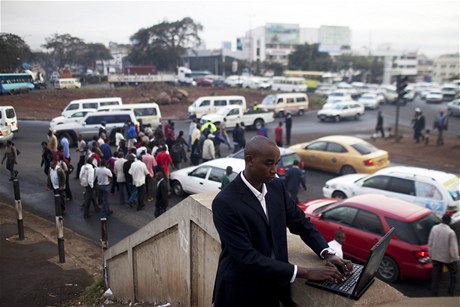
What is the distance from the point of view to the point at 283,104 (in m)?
32.1

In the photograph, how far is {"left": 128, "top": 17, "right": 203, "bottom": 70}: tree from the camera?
39.2m

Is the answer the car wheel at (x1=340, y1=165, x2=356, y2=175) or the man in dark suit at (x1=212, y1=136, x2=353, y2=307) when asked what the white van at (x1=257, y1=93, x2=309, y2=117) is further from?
the man in dark suit at (x1=212, y1=136, x2=353, y2=307)

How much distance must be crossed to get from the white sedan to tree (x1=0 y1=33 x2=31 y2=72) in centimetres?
638

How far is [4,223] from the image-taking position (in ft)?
34.4

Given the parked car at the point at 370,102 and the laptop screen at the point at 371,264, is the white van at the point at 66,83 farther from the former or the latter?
the parked car at the point at 370,102

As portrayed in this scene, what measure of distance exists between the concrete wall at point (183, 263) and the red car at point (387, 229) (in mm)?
4030

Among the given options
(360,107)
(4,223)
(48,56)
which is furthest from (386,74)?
(4,223)

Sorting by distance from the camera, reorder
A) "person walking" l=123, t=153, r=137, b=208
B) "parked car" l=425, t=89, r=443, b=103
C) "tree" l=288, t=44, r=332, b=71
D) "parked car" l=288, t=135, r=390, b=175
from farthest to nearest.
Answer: "tree" l=288, t=44, r=332, b=71, "parked car" l=425, t=89, r=443, b=103, "parked car" l=288, t=135, r=390, b=175, "person walking" l=123, t=153, r=137, b=208

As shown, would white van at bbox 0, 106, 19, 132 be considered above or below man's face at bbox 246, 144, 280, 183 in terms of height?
below

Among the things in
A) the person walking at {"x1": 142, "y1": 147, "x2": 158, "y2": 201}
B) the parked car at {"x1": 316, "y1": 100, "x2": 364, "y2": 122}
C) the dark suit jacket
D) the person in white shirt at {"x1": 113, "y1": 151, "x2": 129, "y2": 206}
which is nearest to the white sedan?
the person walking at {"x1": 142, "y1": 147, "x2": 158, "y2": 201}

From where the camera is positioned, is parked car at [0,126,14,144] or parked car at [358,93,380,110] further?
parked car at [358,93,380,110]

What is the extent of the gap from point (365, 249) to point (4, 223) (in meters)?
8.80

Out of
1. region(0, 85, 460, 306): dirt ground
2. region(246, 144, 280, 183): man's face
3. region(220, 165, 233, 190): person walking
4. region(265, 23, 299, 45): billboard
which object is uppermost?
region(265, 23, 299, 45): billboard

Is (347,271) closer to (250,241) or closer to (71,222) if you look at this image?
(250,241)
